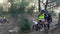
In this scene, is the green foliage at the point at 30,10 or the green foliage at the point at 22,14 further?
the green foliage at the point at 30,10

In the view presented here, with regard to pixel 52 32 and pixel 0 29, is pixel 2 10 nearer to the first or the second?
pixel 0 29

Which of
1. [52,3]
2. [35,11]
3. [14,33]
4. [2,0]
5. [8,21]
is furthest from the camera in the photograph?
[2,0]

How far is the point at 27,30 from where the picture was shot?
10.4m

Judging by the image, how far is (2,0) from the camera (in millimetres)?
18594

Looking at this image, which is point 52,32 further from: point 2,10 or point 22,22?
point 2,10

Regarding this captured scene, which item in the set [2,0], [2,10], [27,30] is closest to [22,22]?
[27,30]

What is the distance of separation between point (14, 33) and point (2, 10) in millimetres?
5312

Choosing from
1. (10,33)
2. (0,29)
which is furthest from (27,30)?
(0,29)

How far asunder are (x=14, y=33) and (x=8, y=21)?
3439mm

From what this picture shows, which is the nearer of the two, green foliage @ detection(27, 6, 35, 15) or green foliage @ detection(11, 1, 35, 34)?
green foliage @ detection(11, 1, 35, 34)

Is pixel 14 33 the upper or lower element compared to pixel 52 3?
lower

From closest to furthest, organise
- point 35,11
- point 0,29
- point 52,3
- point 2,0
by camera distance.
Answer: point 52,3, point 0,29, point 35,11, point 2,0

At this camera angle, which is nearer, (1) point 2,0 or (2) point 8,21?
(2) point 8,21

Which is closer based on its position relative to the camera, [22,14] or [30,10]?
[22,14]
